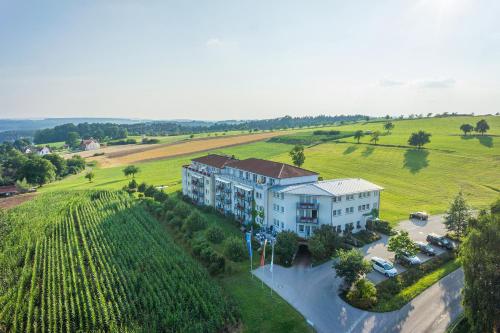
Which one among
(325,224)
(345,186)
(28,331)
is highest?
(345,186)

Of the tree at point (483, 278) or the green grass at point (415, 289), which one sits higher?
the tree at point (483, 278)

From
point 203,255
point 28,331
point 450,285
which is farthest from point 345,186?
point 28,331

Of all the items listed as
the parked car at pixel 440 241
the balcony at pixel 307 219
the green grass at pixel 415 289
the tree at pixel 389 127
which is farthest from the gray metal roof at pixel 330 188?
the tree at pixel 389 127

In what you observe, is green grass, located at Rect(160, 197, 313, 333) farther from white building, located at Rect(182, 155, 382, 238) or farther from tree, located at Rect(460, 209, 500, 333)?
tree, located at Rect(460, 209, 500, 333)

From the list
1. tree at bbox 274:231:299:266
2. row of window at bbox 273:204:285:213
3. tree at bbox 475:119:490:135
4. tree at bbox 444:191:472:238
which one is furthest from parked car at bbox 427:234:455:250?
tree at bbox 475:119:490:135

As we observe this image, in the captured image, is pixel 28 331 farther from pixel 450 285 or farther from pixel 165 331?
pixel 450 285

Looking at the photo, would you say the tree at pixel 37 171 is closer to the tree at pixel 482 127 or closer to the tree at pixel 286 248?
the tree at pixel 286 248

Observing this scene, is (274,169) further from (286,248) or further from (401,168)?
(401,168)
